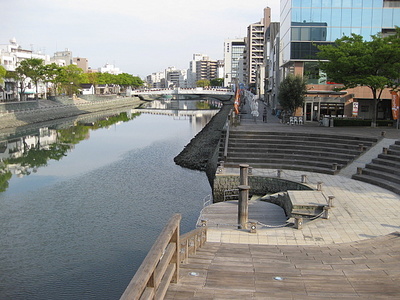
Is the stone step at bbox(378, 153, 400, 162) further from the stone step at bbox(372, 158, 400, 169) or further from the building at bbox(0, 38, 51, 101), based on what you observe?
the building at bbox(0, 38, 51, 101)

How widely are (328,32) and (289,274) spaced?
3816 centimetres

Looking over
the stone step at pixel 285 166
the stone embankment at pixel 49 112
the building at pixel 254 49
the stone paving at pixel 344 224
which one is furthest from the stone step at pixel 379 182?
the building at pixel 254 49

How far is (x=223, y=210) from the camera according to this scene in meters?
18.3

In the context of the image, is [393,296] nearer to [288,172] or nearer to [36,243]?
[36,243]

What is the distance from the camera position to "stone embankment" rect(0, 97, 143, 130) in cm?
5831

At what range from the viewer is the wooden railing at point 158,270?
4293 millimetres

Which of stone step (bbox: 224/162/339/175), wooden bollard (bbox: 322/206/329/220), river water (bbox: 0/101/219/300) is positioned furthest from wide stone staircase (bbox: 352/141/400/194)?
river water (bbox: 0/101/219/300)

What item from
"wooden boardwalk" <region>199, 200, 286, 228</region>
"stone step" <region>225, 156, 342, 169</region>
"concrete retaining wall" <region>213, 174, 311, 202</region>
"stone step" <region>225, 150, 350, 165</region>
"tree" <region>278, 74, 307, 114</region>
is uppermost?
"tree" <region>278, 74, 307, 114</region>

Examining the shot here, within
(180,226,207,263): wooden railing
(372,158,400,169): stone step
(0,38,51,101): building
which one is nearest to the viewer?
(180,226,207,263): wooden railing

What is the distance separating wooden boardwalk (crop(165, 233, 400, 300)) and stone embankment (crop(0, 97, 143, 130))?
5389cm

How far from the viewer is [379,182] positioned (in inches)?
773

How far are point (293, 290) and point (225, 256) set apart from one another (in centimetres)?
261

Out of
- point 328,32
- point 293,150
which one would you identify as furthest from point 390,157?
point 328,32

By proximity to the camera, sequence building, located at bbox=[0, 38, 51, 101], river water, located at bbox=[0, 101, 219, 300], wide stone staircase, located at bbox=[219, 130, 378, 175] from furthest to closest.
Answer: building, located at bbox=[0, 38, 51, 101] < wide stone staircase, located at bbox=[219, 130, 378, 175] < river water, located at bbox=[0, 101, 219, 300]
